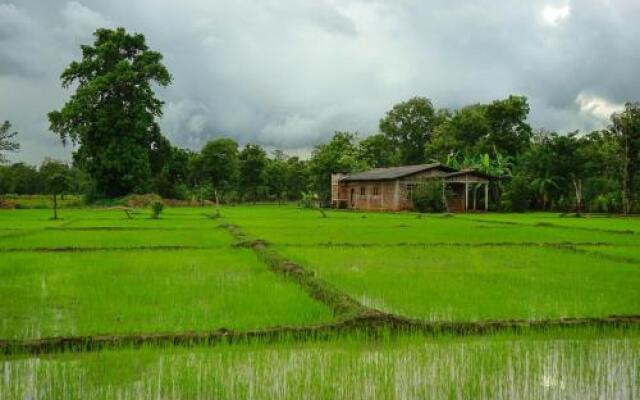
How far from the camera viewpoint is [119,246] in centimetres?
1612

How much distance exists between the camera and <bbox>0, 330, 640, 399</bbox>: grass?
5.01 meters

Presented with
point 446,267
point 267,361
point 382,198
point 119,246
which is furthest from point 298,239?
point 382,198

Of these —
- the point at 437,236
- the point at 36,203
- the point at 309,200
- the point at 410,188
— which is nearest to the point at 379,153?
the point at 309,200

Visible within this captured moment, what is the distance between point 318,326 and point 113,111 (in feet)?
153

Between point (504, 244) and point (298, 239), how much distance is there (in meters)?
5.58

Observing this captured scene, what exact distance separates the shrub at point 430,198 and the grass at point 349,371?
32.9 metres

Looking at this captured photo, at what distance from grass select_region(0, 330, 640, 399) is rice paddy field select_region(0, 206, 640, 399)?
2 cm

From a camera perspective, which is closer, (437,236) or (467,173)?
(437,236)

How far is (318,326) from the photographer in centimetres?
684

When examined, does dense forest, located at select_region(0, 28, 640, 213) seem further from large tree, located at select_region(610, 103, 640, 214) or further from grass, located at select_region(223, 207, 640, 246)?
grass, located at select_region(223, 207, 640, 246)

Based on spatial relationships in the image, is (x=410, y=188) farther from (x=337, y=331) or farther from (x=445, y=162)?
(x=337, y=331)

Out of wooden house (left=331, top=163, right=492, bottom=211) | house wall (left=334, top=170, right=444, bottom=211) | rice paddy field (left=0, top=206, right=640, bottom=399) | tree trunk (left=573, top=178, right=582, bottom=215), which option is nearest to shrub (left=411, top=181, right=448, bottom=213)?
wooden house (left=331, top=163, right=492, bottom=211)

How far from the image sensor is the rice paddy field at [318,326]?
520 centimetres

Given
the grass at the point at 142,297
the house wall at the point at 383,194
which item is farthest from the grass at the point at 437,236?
the house wall at the point at 383,194
